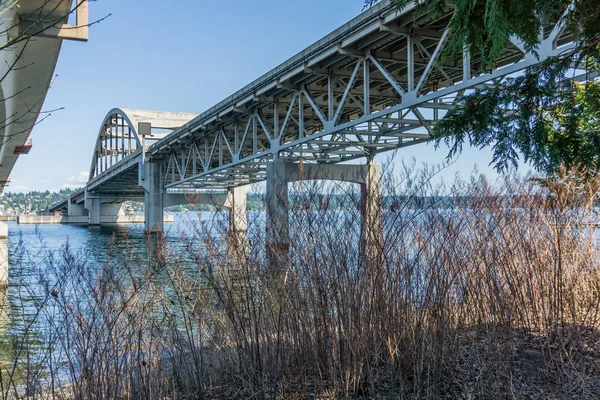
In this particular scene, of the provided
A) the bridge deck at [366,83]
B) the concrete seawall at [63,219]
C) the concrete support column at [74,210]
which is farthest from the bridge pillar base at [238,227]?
the concrete support column at [74,210]

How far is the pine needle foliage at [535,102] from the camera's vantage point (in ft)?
12.7

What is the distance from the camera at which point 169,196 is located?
178ft

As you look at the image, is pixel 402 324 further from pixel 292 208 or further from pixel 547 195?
pixel 547 195

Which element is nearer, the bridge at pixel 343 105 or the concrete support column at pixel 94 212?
the bridge at pixel 343 105

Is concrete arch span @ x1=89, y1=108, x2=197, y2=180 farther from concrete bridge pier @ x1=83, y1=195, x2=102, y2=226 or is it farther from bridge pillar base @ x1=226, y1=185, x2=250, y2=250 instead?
bridge pillar base @ x1=226, y1=185, x2=250, y2=250

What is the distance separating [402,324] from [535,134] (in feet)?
7.37

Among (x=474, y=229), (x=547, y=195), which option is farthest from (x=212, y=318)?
(x=547, y=195)

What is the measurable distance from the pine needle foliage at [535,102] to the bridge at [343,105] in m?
0.37

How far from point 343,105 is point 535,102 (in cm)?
1590

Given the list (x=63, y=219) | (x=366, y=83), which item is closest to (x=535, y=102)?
(x=366, y=83)

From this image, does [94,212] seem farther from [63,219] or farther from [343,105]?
[343,105]

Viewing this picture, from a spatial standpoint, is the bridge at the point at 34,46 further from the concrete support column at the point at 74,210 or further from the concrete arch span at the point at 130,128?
the concrete support column at the point at 74,210

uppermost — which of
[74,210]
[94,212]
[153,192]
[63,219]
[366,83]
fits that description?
[366,83]

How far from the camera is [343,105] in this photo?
2003 centimetres
